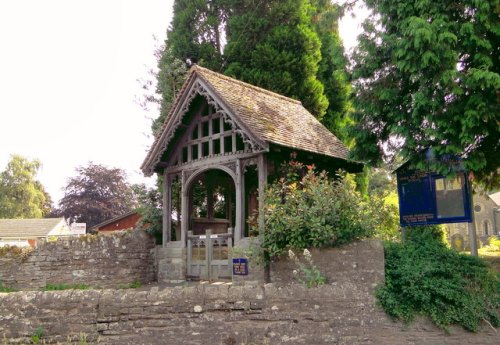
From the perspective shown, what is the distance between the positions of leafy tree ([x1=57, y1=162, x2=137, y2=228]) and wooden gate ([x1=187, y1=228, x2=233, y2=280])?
3455cm

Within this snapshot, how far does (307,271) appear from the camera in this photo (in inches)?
307

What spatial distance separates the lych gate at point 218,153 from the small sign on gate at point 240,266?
2.53ft

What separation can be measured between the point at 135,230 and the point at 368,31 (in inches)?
344

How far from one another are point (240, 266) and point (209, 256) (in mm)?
1948

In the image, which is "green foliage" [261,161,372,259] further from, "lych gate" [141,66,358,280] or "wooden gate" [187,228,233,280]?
"wooden gate" [187,228,233,280]

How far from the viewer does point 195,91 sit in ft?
40.0

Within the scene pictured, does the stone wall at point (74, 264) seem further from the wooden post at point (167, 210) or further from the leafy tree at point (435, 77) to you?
the leafy tree at point (435, 77)

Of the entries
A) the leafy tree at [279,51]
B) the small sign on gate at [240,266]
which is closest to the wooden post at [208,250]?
the small sign on gate at [240,266]

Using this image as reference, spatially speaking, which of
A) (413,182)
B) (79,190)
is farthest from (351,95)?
(79,190)

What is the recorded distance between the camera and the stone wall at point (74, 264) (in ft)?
43.0

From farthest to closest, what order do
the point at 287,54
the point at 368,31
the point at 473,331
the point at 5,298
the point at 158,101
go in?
the point at 158,101
the point at 287,54
the point at 368,31
the point at 5,298
the point at 473,331

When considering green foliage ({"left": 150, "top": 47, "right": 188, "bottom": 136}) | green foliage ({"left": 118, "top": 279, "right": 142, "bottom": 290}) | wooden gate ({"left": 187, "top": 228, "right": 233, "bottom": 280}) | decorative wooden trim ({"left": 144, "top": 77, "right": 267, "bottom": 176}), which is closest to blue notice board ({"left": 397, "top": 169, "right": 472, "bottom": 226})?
decorative wooden trim ({"left": 144, "top": 77, "right": 267, "bottom": 176})

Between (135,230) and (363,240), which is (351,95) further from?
(135,230)

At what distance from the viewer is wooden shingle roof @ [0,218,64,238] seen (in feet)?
131
